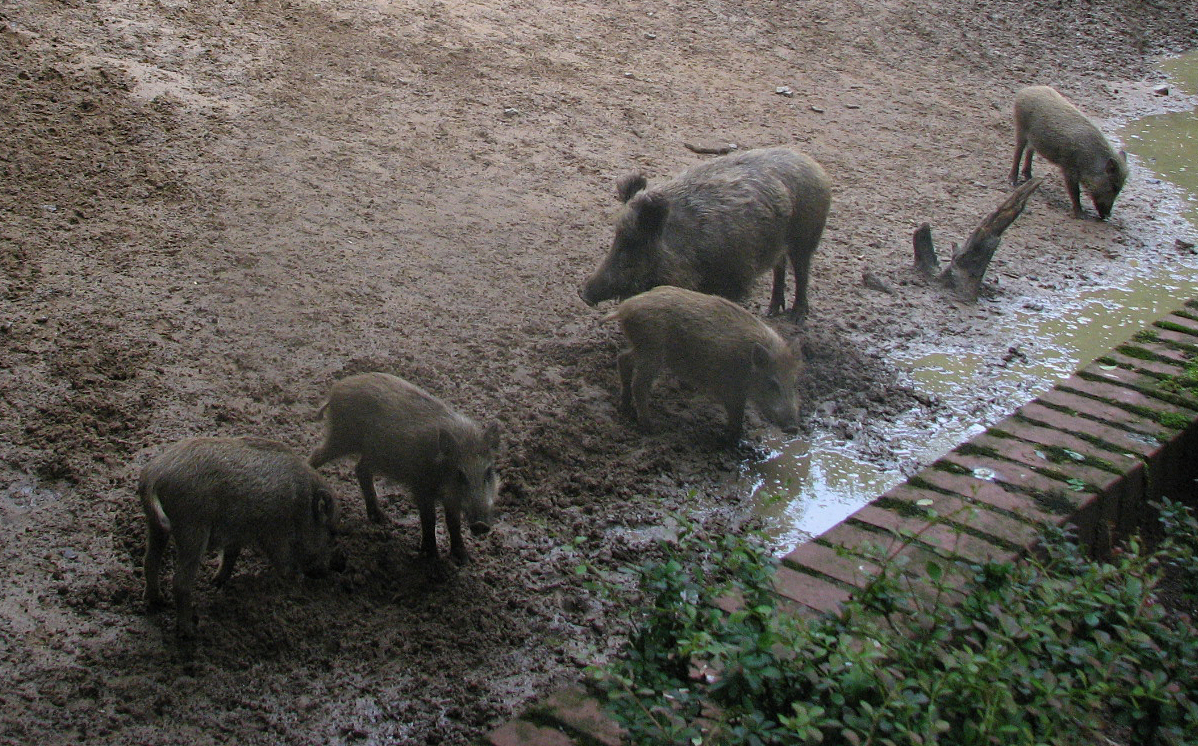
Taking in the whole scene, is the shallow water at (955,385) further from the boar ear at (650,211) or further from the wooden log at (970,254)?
the boar ear at (650,211)

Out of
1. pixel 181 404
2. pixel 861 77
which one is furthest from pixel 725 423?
pixel 861 77

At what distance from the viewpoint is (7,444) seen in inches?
158

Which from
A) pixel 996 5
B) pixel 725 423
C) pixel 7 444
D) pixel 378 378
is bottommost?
Answer: pixel 725 423

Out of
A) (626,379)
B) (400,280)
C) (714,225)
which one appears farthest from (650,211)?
(400,280)

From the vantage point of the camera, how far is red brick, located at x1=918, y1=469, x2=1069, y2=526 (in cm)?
362

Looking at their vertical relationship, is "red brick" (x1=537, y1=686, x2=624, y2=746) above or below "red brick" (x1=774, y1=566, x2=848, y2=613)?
below

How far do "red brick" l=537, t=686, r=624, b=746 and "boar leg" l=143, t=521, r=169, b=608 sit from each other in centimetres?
142

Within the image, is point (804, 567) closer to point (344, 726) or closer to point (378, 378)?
point (344, 726)

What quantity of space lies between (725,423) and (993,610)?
2453 mm

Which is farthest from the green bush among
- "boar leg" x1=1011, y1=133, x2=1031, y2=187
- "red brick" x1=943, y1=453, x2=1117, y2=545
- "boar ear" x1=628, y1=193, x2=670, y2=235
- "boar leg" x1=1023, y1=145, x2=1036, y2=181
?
"boar leg" x1=1023, y1=145, x2=1036, y2=181

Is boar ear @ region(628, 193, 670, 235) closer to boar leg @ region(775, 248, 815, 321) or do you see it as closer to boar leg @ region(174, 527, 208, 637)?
boar leg @ region(775, 248, 815, 321)

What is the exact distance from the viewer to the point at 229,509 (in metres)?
3.42

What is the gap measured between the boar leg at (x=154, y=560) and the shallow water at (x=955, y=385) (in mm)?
2012

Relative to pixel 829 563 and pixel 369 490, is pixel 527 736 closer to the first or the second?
pixel 829 563
